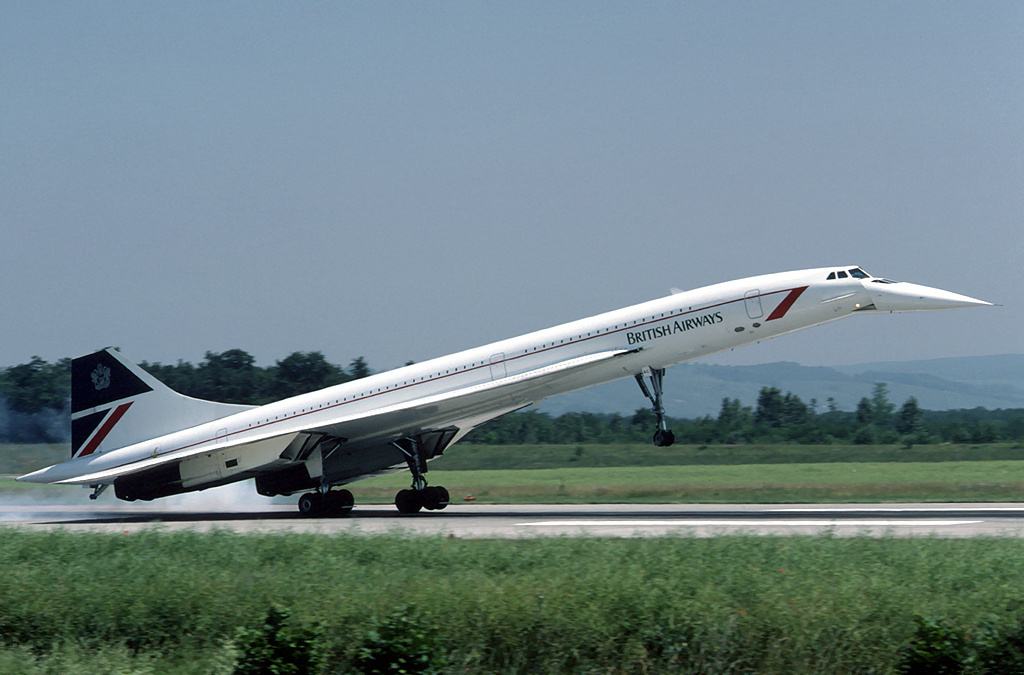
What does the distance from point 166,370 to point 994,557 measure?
43881mm

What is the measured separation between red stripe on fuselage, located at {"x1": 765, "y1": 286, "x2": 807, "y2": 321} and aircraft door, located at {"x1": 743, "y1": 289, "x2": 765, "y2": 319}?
0.82ft

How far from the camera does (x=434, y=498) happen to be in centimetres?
2677

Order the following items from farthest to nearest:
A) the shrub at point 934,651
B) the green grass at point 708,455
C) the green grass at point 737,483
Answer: the green grass at point 708,455, the green grass at point 737,483, the shrub at point 934,651

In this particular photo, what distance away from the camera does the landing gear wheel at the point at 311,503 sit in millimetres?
26297

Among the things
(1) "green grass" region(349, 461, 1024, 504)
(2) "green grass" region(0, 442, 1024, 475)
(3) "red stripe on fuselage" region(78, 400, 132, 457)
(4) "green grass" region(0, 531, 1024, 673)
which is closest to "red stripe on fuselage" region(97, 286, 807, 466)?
(3) "red stripe on fuselage" region(78, 400, 132, 457)

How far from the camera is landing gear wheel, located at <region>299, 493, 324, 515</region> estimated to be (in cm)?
2630

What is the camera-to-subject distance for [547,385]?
2572 centimetres

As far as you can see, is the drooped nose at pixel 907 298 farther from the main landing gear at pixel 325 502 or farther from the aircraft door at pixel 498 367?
the main landing gear at pixel 325 502

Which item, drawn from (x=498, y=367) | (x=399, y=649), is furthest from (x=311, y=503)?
(x=399, y=649)

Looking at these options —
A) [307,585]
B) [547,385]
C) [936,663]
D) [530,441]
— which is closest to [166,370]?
[530,441]

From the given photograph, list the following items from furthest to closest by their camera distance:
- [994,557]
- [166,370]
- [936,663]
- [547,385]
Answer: [166,370] < [547,385] < [994,557] < [936,663]

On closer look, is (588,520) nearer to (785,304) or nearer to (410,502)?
(410,502)

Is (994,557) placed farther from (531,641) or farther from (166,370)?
(166,370)

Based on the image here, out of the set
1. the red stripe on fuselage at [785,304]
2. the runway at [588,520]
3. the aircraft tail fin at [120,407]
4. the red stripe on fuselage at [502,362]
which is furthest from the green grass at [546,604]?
the aircraft tail fin at [120,407]
